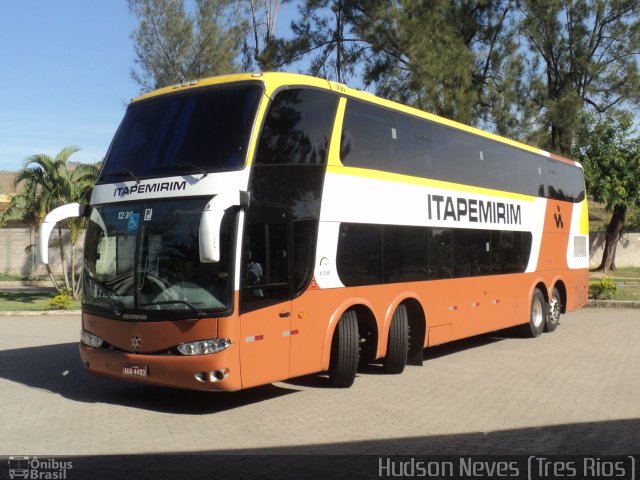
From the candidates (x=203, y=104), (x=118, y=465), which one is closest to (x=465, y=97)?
(x=203, y=104)

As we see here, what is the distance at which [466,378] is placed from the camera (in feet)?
35.0

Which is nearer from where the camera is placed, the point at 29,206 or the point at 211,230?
the point at 211,230

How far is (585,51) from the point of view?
99.3 ft

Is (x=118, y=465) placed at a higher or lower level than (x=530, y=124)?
lower

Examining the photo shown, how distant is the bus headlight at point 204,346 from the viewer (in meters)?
A: 7.81

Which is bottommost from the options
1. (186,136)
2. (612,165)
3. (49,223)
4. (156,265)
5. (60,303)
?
(60,303)

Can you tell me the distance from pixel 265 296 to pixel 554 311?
397 inches

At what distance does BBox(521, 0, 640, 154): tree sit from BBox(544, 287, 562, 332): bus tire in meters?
13.9

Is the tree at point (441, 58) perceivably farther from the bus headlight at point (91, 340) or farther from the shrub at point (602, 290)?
the bus headlight at point (91, 340)

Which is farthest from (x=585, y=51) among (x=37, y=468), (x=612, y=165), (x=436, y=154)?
(x=37, y=468)

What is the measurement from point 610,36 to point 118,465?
98.0ft

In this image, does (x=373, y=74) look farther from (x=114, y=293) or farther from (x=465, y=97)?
(x=114, y=293)

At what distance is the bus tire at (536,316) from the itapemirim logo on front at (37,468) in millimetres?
11018

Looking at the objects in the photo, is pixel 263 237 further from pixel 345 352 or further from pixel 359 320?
pixel 359 320
